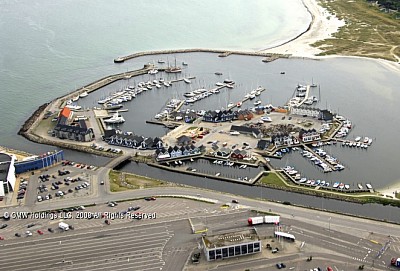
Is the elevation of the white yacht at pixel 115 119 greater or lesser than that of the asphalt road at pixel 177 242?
greater

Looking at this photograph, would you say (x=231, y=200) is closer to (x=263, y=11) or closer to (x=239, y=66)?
(x=239, y=66)

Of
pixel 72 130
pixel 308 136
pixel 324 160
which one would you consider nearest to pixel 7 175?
pixel 72 130

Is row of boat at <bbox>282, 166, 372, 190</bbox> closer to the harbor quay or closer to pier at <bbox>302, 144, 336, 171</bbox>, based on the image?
the harbor quay

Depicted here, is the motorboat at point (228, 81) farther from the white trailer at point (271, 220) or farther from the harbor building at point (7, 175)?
the white trailer at point (271, 220)

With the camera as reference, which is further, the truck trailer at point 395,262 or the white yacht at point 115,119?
the white yacht at point 115,119

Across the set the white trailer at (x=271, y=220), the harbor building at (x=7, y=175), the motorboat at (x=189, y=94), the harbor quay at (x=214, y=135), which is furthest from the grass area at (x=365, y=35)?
the harbor building at (x=7, y=175)

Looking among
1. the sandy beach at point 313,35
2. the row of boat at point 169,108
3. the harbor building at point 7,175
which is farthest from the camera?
the sandy beach at point 313,35

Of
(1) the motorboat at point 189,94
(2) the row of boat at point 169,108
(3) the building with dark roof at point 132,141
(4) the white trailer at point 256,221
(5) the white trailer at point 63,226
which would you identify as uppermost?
(1) the motorboat at point 189,94
